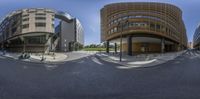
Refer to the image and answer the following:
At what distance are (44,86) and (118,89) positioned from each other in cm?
364

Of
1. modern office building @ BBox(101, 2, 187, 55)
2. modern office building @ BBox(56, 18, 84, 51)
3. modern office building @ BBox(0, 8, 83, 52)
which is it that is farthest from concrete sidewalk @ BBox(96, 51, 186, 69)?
modern office building @ BBox(101, 2, 187, 55)

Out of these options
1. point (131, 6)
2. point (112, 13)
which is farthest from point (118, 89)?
point (112, 13)

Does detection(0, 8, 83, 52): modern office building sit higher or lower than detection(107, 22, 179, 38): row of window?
lower

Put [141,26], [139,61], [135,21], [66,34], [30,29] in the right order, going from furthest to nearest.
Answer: [66,34], [141,26], [135,21], [139,61], [30,29]

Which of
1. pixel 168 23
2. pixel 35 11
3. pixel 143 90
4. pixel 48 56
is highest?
pixel 168 23

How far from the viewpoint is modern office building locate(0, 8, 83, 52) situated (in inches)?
602

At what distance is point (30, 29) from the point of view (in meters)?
15.9

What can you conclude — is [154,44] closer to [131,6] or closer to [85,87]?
[131,6]

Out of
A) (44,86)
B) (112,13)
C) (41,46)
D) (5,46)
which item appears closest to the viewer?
(44,86)

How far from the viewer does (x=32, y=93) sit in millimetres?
8398

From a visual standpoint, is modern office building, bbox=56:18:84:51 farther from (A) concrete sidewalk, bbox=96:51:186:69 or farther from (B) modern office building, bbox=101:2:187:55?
(B) modern office building, bbox=101:2:187:55

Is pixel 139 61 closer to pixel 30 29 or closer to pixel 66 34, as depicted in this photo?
pixel 30 29

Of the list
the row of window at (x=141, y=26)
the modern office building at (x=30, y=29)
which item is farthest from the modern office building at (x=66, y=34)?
the row of window at (x=141, y=26)

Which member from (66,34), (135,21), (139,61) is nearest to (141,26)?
(135,21)
